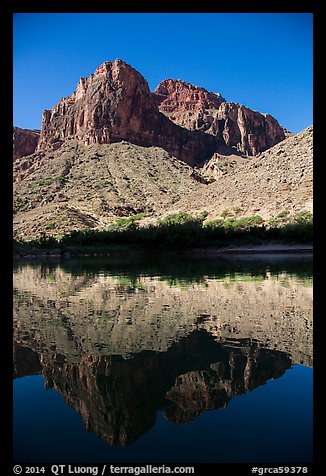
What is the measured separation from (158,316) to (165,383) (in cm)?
406

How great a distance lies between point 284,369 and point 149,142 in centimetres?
8622

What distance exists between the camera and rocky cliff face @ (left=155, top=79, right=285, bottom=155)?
119 metres

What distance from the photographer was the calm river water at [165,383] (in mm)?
3957

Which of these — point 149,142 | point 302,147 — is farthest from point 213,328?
point 149,142

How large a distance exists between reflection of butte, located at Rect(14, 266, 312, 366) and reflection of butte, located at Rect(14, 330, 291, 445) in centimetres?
32

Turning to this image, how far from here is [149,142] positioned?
89.3 meters

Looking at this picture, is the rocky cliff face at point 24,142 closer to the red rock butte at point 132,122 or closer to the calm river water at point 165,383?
the red rock butte at point 132,122

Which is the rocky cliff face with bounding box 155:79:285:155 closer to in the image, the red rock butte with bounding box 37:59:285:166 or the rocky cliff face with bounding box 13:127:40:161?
the red rock butte with bounding box 37:59:285:166

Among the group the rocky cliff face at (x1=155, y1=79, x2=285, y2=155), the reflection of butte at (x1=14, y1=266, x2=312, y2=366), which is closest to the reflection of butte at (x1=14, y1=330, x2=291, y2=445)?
the reflection of butte at (x1=14, y1=266, x2=312, y2=366)

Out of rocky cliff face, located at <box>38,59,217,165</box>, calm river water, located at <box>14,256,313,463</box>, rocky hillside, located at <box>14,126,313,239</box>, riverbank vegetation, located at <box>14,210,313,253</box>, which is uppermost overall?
rocky cliff face, located at <box>38,59,217,165</box>

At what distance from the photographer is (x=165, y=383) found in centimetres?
541

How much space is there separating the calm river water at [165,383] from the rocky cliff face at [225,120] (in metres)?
112
